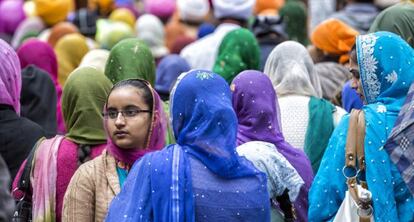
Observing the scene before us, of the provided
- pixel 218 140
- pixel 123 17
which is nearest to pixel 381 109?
pixel 218 140

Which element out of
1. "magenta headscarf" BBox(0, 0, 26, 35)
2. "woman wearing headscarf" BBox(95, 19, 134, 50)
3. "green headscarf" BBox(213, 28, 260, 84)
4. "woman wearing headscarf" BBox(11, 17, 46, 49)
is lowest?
"magenta headscarf" BBox(0, 0, 26, 35)

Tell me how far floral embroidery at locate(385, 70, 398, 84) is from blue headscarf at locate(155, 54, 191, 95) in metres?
3.12

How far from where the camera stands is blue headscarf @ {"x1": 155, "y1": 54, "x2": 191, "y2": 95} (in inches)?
355

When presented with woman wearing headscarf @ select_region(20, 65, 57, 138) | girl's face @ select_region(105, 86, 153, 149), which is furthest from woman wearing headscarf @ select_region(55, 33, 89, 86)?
girl's face @ select_region(105, 86, 153, 149)

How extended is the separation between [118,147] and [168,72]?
300 centimetres

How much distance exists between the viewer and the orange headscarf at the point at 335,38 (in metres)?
9.50

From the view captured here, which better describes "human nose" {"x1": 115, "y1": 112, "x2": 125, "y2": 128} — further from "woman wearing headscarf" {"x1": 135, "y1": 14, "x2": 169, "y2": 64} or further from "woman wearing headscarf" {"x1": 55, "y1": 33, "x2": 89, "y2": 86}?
"woman wearing headscarf" {"x1": 135, "y1": 14, "x2": 169, "y2": 64}

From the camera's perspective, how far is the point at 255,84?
6.82 m

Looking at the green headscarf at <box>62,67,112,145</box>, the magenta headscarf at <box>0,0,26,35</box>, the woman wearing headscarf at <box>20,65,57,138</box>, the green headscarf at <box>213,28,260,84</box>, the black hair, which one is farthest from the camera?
the magenta headscarf at <box>0,0,26,35</box>

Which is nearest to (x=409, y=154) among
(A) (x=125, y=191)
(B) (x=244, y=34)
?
(A) (x=125, y=191)

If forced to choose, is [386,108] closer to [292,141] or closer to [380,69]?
[380,69]

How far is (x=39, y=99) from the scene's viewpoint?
8.69 m

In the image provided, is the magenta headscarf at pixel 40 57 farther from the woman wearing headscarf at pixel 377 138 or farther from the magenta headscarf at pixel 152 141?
the woman wearing headscarf at pixel 377 138

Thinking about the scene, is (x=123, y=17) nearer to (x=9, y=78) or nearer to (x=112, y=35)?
(x=112, y=35)
